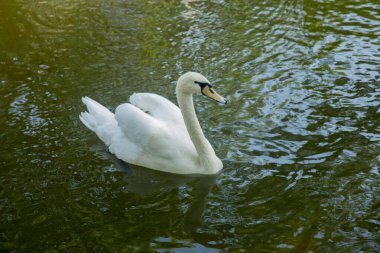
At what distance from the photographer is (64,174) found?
7.43m

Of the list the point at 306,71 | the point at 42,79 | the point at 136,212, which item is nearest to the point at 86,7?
Answer: the point at 42,79

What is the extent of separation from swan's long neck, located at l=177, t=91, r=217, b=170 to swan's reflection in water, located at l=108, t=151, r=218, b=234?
0.22m

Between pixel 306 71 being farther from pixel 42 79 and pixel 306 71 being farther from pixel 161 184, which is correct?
pixel 42 79

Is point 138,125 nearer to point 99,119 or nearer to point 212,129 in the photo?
point 99,119

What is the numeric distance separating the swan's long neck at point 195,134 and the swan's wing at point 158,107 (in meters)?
0.58

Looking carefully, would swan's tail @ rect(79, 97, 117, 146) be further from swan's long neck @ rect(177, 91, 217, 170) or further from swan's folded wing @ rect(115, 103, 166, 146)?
swan's long neck @ rect(177, 91, 217, 170)

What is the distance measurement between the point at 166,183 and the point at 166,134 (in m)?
0.65

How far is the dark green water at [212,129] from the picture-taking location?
20.0ft

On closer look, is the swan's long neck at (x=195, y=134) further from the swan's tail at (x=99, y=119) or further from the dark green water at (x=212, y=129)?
the swan's tail at (x=99, y=119)

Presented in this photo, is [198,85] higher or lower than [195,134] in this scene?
higher

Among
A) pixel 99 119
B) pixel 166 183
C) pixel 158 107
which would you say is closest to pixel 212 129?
pixel 158 107

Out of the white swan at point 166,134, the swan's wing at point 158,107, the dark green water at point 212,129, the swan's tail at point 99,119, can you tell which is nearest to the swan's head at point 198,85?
the white swan at point 166,134

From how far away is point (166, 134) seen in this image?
7.41 metres

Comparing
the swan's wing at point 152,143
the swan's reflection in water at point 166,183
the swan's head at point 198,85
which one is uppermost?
the swan's head at point 198,85
